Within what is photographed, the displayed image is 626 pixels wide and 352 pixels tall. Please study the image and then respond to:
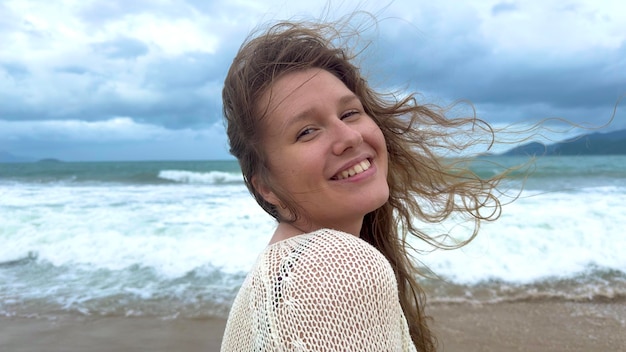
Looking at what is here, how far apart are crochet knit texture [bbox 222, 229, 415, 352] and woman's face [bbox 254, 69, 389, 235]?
0.39 meters

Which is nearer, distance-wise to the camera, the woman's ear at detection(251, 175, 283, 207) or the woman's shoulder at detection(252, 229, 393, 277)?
the woman's shoulder at detection(252, 229, 393, 277)

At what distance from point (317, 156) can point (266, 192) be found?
1.04ft

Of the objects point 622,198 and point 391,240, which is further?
point 622,198

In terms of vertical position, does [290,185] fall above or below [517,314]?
above

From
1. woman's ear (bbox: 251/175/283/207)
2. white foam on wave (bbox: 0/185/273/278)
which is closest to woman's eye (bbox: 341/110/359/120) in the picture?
woman's ear (bbox: 251/175/283/207)

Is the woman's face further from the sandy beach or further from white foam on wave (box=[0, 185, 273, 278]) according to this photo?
white foam on wave (box=[0, 185, 273, 278])

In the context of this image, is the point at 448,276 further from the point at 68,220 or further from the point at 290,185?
the point at 68,220

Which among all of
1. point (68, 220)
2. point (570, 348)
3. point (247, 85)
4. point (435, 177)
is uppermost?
point (247, 85)

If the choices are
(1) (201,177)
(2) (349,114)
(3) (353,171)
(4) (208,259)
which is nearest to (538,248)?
(4) (208,259)

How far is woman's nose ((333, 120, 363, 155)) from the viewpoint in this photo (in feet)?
5.10

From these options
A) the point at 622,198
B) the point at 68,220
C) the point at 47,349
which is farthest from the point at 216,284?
the point at 622,198

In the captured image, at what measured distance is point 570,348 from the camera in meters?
4.50

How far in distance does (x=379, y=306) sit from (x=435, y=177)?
65.2 inches

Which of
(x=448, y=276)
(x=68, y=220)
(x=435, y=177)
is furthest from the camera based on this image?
(x=68, y=220)
